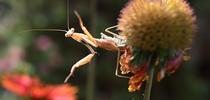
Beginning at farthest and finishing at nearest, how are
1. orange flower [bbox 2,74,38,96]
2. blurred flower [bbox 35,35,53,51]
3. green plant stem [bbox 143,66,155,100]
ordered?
blurred flower [bbox 35,35,53,51]
orange flower [bbox 2,74,38,96]
green plant stem [bbox 143,66,155,100]

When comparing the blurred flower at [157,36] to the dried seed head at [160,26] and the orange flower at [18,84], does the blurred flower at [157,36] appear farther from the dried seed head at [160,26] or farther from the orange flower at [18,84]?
the orange flower at [18,84]

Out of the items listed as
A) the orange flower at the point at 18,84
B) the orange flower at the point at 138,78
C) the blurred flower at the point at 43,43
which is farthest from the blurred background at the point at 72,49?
the orange flower at the point at 138,78

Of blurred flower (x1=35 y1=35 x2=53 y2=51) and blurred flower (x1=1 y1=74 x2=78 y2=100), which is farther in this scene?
blurred flower (x1=35 y1=35 x2=53 y2=51)

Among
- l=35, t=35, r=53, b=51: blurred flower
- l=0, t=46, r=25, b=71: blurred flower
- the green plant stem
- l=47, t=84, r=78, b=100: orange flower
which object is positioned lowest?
the green plant stem

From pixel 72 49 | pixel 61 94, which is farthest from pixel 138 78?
pixel 72 49

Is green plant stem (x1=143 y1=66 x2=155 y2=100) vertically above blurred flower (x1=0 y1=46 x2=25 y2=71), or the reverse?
blurred flower (x1=0 y1=46 x2=25 y2=71)

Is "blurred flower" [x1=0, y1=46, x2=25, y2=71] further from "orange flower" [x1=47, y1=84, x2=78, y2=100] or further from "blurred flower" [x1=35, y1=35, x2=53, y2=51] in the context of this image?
"orange flower" [x1=47, y1=84, x2=78, y2=100]

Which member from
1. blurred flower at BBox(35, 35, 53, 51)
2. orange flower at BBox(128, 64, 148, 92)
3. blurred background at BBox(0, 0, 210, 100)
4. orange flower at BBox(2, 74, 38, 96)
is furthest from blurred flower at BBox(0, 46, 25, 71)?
orange flower at BBox(128, 64, 148, 92)

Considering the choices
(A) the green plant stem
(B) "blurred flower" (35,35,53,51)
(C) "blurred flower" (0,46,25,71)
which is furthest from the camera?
(B) "blurred flower" (35,35,53,51)
